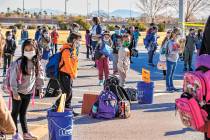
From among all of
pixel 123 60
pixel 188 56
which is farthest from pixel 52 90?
pixel 188 56

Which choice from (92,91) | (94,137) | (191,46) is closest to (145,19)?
(191,46)

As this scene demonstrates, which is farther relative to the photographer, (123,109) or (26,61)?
(123,109)

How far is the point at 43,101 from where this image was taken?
12867 mm

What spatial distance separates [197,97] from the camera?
541 centimetres

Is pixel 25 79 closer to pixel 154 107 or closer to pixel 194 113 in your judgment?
pixel 194 113

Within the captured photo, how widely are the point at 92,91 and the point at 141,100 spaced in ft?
8.51

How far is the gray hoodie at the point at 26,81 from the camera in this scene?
848 cm

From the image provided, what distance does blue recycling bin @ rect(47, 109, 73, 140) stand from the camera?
784 centimetres

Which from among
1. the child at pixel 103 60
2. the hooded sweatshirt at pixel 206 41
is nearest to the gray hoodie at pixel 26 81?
the hooded sweatshirt at pixel 206 41

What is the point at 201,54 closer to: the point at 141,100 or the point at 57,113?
the point at 57,113

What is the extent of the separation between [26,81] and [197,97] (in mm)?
3968

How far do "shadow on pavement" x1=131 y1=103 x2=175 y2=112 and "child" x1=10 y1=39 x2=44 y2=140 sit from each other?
12.1ft

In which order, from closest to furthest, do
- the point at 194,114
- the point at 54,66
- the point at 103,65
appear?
the point at 194,114 → the point at 54,66 → the point at 103,65

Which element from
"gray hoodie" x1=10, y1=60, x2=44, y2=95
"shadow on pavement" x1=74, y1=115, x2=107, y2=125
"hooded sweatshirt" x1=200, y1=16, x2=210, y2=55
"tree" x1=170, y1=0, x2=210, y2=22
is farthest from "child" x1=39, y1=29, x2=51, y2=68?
"tree" x1=170, y1=0, x2=210, y2=22
